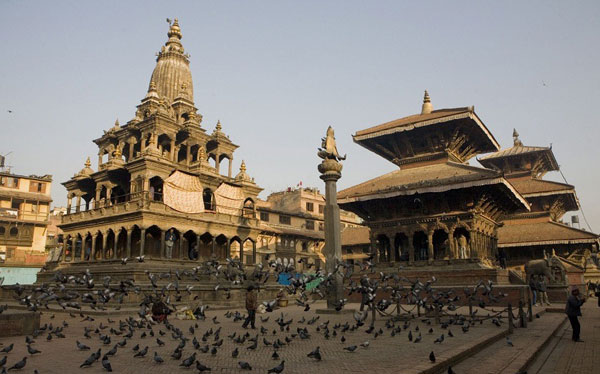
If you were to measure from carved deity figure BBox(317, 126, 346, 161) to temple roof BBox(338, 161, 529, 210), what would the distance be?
297 inches

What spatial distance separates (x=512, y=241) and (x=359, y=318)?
29.3m

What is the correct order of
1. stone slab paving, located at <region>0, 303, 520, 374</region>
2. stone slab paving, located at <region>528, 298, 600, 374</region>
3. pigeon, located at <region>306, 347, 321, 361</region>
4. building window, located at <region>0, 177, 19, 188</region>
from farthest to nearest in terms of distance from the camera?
1. building window, located at <region>0, 177, 19, 188</region>
2. stone slab paving, located at <region>528, 298, 600, 374</region>
3. pigeon, located at <region>306, 347, 321, 361</region>
4. stone slab paving, located at <region>0, 303, 520, 374</region>

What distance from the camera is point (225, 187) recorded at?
4100 centimetres

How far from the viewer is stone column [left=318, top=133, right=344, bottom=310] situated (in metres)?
19.4

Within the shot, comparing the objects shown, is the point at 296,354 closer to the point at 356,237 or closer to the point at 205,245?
the point at 205,245

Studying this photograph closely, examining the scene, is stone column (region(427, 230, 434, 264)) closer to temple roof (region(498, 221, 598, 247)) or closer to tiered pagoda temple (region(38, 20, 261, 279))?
temple roof (region(498, 221, 598, 247))

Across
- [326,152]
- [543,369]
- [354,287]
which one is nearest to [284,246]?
[326,152]

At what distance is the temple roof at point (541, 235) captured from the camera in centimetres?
3488

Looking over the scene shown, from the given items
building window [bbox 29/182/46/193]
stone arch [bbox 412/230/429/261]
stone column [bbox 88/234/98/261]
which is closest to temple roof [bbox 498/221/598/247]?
stone arch [bbox 412/230/429/261]

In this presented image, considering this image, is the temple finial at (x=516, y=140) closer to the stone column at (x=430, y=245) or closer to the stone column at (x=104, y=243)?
the stone column at (x=430, y=245)

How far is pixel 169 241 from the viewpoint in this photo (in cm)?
3553

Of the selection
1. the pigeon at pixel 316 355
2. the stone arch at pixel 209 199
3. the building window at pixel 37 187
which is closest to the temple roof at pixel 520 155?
the stone arch at pixel 209 199

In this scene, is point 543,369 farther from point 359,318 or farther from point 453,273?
point 453,273

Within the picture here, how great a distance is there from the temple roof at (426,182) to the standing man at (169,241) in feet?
46.1
